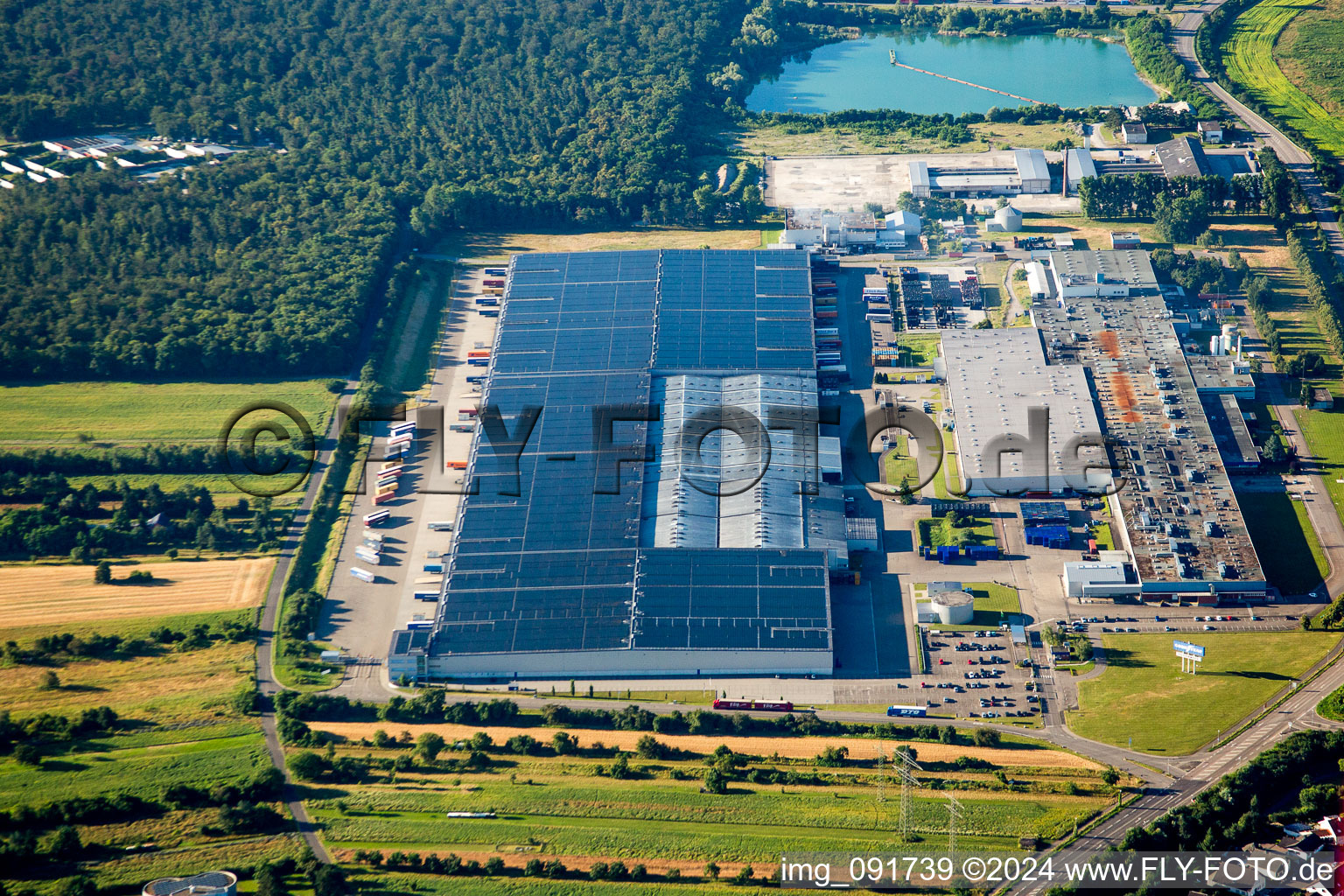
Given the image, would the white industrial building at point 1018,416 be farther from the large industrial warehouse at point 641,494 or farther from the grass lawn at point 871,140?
the grass lawn at point 871,140

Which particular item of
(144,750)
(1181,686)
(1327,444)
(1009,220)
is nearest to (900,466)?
(1181,686)

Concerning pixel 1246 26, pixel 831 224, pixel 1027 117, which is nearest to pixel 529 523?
pixel 831 224

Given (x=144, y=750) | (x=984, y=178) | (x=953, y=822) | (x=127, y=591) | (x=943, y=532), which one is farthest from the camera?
(x=984, y=178)

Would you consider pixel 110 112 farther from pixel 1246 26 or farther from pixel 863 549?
pixel 1246 26

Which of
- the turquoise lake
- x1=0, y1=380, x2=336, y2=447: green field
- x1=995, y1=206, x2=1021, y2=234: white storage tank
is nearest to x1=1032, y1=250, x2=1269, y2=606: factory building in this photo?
x1=995, y1=206, x2=1021, y2=234: white storage tank

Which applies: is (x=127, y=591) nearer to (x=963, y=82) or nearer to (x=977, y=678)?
(x=977, y=678)

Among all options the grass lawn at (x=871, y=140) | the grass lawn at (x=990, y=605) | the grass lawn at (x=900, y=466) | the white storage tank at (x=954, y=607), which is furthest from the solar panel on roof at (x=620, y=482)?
the grass lawn at (x=871, y=140)
